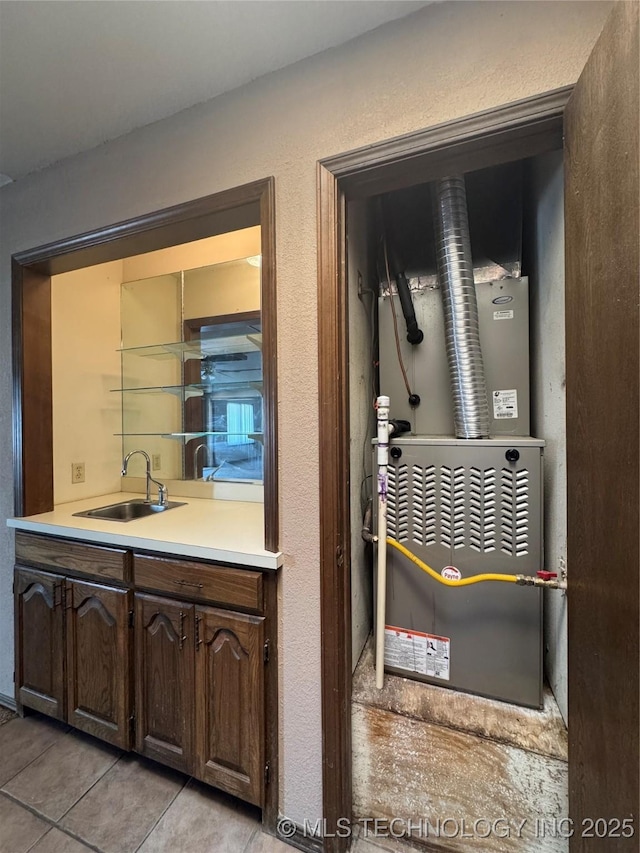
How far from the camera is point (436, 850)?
1059 millimetres

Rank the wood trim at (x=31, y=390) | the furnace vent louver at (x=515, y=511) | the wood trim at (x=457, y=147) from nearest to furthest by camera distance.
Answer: the wood trim at (x=457, y=147) → the furnace vent louver at (x=515, y=511) → the wood trim at (x=31, y=390)

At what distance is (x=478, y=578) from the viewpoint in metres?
1.25

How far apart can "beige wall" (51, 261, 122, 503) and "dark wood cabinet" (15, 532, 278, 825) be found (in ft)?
1.64

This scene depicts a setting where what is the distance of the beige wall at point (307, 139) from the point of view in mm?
874

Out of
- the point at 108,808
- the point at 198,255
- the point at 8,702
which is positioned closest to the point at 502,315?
the point at 198,255

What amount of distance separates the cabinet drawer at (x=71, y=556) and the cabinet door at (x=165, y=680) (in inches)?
6.0

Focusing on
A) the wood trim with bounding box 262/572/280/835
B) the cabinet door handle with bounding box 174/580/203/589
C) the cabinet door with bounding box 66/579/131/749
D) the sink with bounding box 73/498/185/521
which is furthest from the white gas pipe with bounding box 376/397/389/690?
the sink with bounding box 73/498/185/521

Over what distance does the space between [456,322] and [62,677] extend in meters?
2.23

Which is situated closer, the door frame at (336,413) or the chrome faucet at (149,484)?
the door frame at (336,413)

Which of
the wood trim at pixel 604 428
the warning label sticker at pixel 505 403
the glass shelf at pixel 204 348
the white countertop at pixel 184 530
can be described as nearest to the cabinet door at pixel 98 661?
the white countertop at pixel 184 530

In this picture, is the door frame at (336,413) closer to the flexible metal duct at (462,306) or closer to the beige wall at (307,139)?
the beige wall at (307,139)

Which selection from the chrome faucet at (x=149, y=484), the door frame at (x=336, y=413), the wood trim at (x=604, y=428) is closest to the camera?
the wood trim at (x=604, y=428)

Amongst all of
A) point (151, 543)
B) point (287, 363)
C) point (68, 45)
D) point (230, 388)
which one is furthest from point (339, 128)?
point (151, 543)

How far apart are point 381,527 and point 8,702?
2042 millimetres
